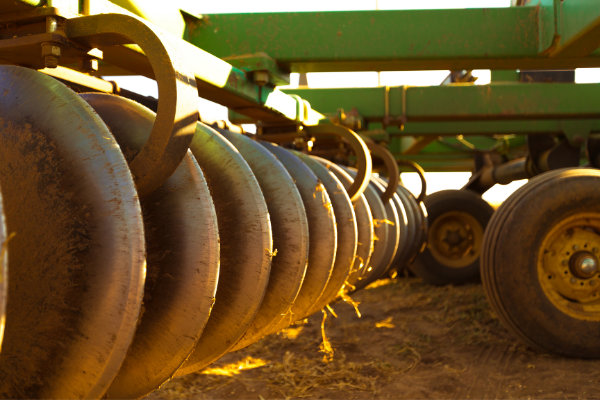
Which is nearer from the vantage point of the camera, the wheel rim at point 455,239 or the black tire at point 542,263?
the black tire at point 542,263

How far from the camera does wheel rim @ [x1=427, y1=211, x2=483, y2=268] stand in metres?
5.39

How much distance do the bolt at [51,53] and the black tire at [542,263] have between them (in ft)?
7.51

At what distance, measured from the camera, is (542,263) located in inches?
106

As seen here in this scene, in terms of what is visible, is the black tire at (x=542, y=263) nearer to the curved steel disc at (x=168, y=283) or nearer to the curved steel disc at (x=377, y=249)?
the curved steel disc at (x=377, y=249)

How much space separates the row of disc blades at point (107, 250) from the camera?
0.72 m

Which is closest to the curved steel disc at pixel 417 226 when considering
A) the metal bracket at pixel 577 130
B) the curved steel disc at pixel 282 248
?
the metal bracket at pixel 577 130

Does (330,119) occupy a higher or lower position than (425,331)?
higher

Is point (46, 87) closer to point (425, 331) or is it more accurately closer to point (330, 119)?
point (330, 119)

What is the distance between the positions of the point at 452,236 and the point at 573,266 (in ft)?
8.95

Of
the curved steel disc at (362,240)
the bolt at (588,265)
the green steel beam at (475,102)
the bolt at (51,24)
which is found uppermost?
the green steel beam at (475,102)

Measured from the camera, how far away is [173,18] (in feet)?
6.78

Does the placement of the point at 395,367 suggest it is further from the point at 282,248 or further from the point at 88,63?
the point at 88,63

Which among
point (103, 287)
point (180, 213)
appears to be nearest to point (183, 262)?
point (180, 213)

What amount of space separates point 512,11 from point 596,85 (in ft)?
6.61
